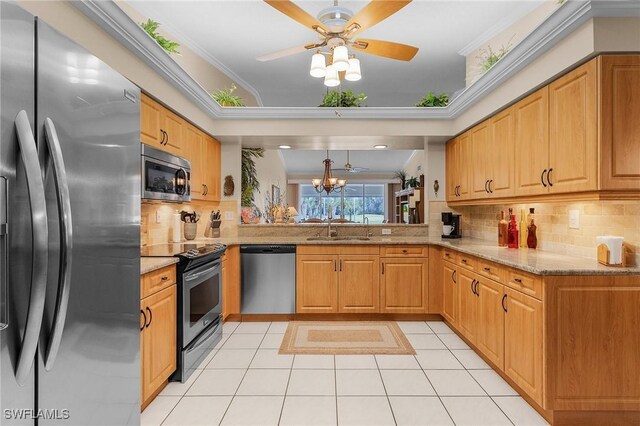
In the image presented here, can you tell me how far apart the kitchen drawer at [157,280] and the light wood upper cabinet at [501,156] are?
2.72 meters

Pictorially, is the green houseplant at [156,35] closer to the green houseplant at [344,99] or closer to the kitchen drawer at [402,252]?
the green houseplant at [344,99]

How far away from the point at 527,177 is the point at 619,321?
1142mm

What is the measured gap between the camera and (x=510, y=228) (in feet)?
10.4

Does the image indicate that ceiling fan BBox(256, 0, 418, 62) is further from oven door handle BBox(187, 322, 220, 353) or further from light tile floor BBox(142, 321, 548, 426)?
light tile floor BBox(142, 321, 548, 426)

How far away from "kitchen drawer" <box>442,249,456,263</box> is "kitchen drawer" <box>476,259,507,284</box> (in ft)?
1.91

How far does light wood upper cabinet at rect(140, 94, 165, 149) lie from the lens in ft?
8.46

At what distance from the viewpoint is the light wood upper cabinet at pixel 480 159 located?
3.28 meters

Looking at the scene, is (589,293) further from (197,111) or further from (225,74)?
(225,74)

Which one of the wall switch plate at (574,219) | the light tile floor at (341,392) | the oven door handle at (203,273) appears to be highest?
→ the wall switch plate at (574,219)

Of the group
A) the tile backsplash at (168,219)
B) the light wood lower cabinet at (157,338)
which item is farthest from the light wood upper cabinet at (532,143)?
the tile backsplash at (168,219)

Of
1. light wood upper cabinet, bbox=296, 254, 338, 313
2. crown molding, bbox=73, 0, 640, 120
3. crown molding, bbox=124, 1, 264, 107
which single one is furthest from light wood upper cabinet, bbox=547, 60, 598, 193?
crown molding, bbox=124, 1, 264, 107

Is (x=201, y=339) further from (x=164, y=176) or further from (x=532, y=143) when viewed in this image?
(x=532, y=143)

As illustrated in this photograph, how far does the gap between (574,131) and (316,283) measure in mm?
2670

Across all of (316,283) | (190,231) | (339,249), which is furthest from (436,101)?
(190,231)
